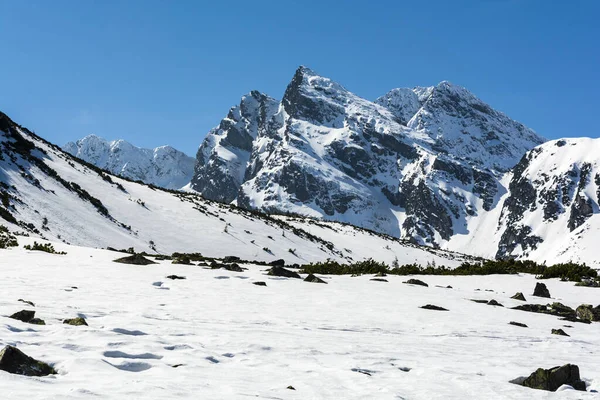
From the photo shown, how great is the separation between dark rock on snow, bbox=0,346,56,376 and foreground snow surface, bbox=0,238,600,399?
207 millimetres

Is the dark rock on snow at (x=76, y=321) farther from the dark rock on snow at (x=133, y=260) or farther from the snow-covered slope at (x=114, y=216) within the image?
the snow-covered slope at (x=114, y=216)

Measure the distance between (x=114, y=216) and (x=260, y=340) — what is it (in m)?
32.7

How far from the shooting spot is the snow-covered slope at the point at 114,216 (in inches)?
1210

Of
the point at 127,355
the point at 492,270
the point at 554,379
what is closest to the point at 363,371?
the point at 554,379

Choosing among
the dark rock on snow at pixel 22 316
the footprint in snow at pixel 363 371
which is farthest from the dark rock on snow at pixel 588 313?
the dark rock on snow at pixel 22 316

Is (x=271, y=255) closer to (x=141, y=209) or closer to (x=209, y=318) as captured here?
(x=141, y=209)

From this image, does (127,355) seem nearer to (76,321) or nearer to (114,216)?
(76,321)

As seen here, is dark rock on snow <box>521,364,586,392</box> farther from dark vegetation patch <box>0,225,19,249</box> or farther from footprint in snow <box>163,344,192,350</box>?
dark vegetation patch <box>0,225,19,249</box>

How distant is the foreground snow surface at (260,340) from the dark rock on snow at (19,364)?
207mm

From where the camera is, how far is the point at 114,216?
38.4m

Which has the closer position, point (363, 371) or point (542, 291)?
point (363, 371)

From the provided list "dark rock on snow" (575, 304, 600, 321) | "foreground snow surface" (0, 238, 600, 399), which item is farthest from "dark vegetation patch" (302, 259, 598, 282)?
"dark rock on snow" (575, 304, 600, 321)

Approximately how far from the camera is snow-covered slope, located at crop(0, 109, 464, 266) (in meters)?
30.7

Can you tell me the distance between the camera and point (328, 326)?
1040 cm
